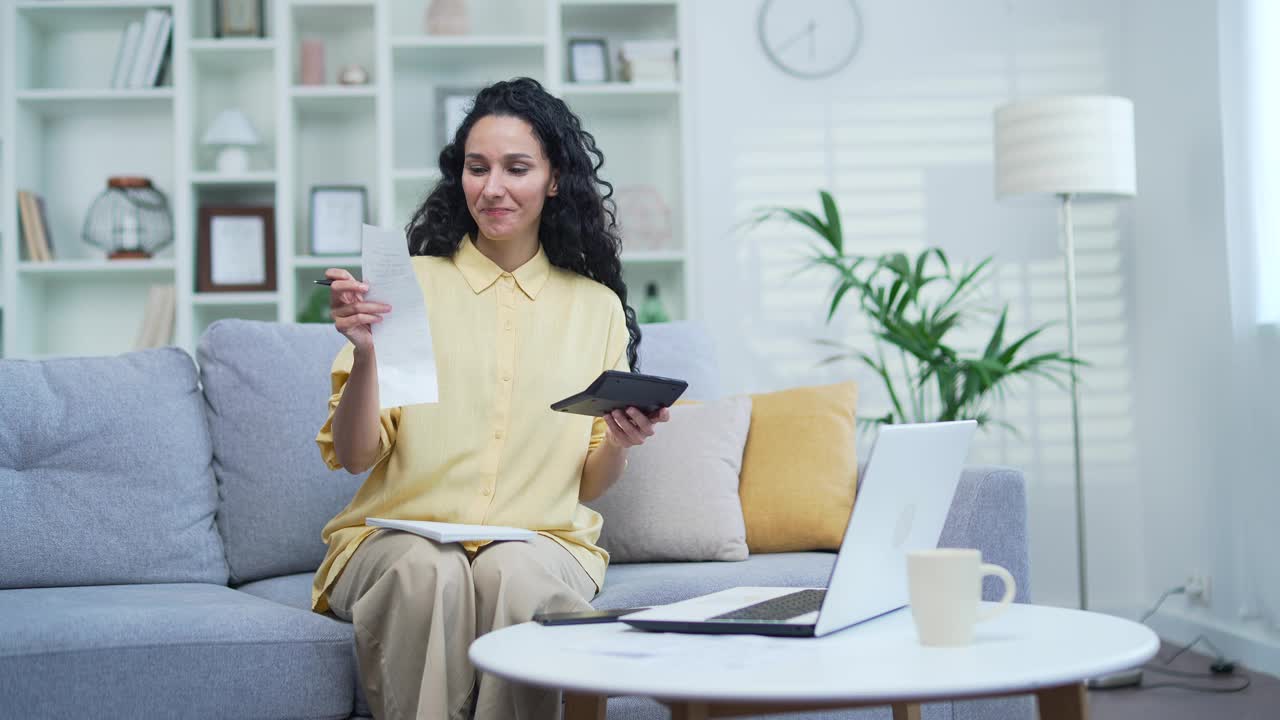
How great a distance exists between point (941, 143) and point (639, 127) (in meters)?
1.00

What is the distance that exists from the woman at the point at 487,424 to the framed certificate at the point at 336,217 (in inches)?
72.9

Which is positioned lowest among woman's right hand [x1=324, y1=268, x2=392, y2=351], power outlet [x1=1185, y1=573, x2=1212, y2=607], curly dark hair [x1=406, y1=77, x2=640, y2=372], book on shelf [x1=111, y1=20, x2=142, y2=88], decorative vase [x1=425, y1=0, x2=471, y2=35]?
power outlet [x1=1185, y1=573, x2=1212, y2=607]

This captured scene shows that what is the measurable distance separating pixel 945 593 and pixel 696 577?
3.01 feet

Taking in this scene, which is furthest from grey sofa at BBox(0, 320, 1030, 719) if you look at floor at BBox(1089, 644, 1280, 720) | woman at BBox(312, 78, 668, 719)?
floor at BBox(1089, 644, 1280, 720)

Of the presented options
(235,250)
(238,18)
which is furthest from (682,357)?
(238,18)

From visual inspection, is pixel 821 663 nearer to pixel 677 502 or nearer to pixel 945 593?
pixel 945 593

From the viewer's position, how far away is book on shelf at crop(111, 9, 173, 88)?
→ 11.9 feet

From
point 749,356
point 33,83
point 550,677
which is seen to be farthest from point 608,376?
point 33,83

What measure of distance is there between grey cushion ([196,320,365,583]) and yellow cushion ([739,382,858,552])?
0.74 meters

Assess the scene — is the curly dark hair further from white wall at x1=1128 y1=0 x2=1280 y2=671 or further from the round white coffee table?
white wall at x1=1128 y1=0 x2=1280 y2=671

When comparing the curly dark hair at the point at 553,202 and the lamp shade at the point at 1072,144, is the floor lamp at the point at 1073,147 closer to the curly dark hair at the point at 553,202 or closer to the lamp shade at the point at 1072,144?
the lamp shade at the point at 1072,144

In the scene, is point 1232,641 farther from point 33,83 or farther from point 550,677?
point 33,83

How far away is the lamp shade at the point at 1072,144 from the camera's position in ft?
9.75

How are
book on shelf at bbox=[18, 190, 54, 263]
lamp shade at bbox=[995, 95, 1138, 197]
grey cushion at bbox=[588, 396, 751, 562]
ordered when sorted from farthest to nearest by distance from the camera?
book on shelf at bbox=[18, 190, 54, 263] < lamp shade at bbox=[995, 95, 1138, 197] < grey cushion at bbox=[588, 396, 751, 562]
